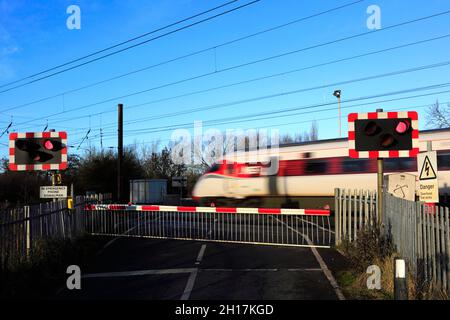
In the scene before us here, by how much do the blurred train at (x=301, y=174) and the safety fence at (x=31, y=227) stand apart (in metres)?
12.8

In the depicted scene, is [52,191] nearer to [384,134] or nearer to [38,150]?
[38,150]

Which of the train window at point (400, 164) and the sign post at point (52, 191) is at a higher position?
the train window at point (400, 164)

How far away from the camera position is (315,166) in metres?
23.0

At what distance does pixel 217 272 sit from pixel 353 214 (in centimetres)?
469

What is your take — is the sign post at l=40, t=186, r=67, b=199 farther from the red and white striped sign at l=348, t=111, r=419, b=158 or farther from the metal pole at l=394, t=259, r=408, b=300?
the metal pole at l=394, t=259, r=408, b=300

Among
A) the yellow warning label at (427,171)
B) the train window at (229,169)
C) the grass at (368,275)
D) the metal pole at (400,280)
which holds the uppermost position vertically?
the train window at (229,169)

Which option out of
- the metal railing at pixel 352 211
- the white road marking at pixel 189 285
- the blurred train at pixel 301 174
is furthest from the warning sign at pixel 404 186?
the blurred train at pixel 301 174

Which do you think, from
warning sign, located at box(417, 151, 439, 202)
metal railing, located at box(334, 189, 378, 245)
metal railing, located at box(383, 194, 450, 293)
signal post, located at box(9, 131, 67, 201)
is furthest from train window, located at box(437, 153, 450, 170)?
signal post, located at box(9, 131, 67, 201)

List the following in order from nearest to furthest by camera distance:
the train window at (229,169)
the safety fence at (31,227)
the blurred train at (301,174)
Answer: the safety fence at (31,227)
the blurred train at (301,174)
the train window at (229,169)

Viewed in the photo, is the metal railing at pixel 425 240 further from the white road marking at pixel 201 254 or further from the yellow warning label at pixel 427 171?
the white road marking at pixel 201 254

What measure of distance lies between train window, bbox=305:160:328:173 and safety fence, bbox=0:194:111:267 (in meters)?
13.0

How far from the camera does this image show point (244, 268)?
379 inches

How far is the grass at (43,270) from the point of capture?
301 inches
